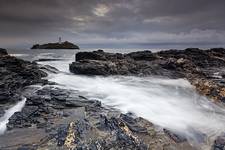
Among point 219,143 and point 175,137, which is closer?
point 219,143

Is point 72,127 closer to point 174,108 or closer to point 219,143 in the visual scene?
point 219,143

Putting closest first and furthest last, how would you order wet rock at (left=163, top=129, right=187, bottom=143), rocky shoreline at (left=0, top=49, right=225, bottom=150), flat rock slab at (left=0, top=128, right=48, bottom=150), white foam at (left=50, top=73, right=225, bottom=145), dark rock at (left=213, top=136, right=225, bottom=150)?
rocky shoreline at (left=0, top=49, right=225, bottom=150)
flat rock slab at (left=0, top=128, right=48, bottom=150)
dark rock at (left=213, top=136, right=225, bottom=150)
wet rock at (left=163, top=129, right=187, bottom=143)
white foam at (left=50, top=73, right=225, bottom=145)

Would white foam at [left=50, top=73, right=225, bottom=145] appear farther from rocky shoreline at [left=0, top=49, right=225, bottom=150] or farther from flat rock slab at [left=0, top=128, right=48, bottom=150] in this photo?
flat rock slab at [left=0, top=128, right=48, bottom=150]

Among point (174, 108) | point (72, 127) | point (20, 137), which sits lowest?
point (174, 108)

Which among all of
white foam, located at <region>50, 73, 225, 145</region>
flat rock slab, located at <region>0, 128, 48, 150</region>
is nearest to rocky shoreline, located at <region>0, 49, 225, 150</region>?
flat rock slab, located at <region>0, 128, 48, 150</region>

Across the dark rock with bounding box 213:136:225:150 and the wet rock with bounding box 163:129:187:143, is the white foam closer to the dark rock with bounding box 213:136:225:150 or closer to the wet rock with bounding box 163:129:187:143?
the wet rock with bounding box 163:129:187:143

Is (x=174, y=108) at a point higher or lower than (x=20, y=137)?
lower

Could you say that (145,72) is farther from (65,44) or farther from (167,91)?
(65,44)

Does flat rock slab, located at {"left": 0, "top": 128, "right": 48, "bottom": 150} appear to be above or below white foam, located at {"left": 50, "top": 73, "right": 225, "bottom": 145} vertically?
above

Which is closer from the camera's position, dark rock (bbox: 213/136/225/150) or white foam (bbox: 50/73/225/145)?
dark rock (bbox: 213/136/225/150)

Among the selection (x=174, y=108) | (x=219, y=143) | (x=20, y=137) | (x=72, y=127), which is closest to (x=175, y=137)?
(x=219, y=143)

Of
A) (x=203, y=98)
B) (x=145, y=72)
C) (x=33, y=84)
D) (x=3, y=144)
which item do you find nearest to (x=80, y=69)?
(x=145, y=72)

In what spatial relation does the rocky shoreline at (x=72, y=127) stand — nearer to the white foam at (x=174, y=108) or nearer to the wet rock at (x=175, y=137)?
the wet rock at (x=175, y=137)

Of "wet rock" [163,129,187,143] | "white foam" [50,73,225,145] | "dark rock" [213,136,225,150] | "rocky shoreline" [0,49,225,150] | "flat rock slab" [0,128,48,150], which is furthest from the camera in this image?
"white foam" [50,73,225,145]
